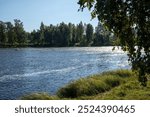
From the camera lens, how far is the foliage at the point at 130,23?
31.6ft

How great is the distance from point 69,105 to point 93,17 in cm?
355

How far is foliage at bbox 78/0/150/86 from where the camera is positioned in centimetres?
964

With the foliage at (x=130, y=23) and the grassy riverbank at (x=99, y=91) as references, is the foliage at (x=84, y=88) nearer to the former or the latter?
the grassy riverbank at (x=99, y=91)

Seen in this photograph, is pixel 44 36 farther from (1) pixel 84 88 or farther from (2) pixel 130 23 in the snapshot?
(2) pixel 130 23

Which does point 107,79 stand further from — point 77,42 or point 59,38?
point 77,42

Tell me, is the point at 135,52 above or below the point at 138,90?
above

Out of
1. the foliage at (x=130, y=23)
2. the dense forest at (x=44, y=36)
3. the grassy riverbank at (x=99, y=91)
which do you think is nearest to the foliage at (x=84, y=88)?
the grassy riverbank at (x=99, y=91)

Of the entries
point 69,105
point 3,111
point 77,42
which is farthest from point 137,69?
point 77,42

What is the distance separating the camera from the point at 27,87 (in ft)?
116

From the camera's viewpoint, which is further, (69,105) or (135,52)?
(69,105)

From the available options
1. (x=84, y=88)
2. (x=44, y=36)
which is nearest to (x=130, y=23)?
(x=84, y=88)

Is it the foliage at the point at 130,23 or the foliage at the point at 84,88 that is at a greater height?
the foliage at the point at 130,23

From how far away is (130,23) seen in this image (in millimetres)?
10734

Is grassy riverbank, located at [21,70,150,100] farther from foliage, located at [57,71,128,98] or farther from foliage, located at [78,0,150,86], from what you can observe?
foliage, located at [78,0,150,86]
